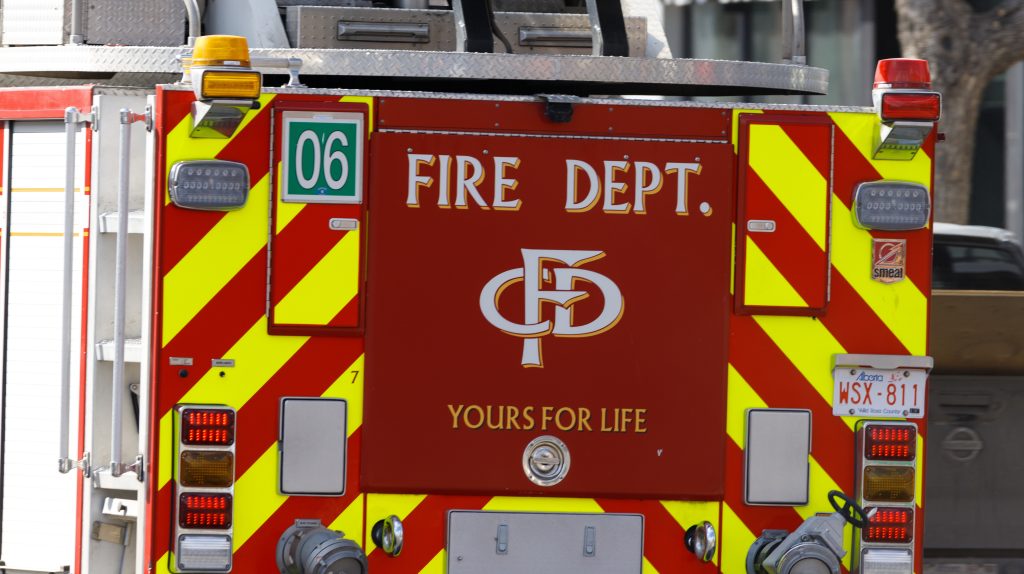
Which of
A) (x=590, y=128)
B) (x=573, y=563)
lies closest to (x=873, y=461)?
(x=573, y=563)

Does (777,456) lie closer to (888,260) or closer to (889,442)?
(889,442)

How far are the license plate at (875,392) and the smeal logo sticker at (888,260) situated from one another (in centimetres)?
26

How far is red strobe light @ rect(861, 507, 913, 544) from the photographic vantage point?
14.6 ft

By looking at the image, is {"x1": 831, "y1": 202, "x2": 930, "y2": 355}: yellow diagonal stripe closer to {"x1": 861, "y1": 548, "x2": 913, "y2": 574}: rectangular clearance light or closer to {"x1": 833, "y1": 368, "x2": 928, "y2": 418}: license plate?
{"x1": 833, "y1": 368, "x2": 928, "y2": 418}: license plate

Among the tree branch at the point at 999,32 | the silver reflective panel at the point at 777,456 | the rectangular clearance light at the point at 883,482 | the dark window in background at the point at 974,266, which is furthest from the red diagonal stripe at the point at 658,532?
the tree branch at the point at 999,32

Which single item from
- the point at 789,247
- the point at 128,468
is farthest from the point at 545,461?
the point at 128,468

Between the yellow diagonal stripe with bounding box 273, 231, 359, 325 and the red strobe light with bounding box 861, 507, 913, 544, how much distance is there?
157cm

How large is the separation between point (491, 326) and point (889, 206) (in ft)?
3.77

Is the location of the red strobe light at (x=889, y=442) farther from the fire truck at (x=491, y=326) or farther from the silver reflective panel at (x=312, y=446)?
the silver reflective panel at (x=312, y=446)

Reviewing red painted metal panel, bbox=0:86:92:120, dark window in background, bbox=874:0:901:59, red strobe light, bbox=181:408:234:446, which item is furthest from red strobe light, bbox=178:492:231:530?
dark window in background, bbox=874:0:901:59

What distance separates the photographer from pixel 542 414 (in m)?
4.34

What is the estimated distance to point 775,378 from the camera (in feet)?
14.5

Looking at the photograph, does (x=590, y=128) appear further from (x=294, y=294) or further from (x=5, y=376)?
(x=5, y=376)

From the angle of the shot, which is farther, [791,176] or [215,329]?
[791,176]
